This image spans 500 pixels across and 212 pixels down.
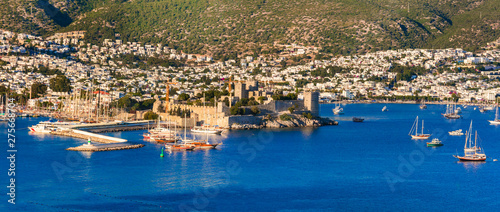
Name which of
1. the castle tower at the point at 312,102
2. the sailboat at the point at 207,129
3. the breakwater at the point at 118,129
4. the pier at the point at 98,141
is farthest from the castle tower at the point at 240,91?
the pier at the point at 98,141

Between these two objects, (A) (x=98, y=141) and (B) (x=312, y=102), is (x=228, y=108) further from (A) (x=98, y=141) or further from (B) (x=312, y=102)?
(A) (x=98, y=141)

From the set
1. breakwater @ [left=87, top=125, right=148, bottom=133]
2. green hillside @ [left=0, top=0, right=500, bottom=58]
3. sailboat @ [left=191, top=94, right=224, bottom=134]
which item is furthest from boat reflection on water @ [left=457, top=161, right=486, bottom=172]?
green hillside @ [left=0, top=0, right=500, bottom=58]

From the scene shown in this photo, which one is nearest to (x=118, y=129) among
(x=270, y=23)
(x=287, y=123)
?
(x=287, y=123)

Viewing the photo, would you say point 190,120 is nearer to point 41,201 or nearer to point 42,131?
point 42,131

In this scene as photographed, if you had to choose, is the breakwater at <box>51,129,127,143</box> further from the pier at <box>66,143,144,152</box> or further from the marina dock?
the pier at <box>66,143,144,152</box>

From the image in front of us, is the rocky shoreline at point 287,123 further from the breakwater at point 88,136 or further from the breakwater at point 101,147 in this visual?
the breakwater at point 101,147
